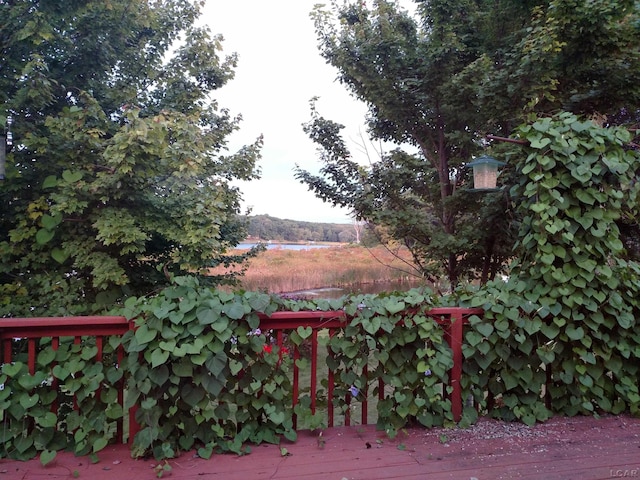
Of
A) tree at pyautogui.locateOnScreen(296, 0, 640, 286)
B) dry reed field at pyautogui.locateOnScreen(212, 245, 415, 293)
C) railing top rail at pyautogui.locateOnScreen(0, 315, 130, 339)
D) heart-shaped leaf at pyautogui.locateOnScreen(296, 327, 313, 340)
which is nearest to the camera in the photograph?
railing top rail at pyautogui.locateOnScreen(0, 315, 130, 339)

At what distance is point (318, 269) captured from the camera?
12.4 metres

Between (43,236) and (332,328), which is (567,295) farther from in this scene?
(43,236)

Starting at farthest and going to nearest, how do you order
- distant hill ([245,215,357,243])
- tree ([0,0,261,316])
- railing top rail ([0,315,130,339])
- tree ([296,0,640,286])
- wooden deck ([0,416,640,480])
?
distant hill ([245,215,357,243]), tree ([296,0,640,286]), tree ([0,0,261,316]), railing top rail ([0,315,130,339]), wooden deck ([0,416,640,480])

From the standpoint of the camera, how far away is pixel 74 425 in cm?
181

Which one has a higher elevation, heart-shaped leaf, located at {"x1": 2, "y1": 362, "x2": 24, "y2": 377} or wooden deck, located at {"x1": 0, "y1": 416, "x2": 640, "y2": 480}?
heart-shaped leaf, located at {"x1": 2, "y1": 362, "x2": 24, "y2": 377}

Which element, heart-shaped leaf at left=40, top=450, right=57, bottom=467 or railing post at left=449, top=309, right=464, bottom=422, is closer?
heart-shaped leaf at left=40, top=450, right=57, bottom=467

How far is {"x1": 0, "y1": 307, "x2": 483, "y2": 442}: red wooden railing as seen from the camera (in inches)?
70.7

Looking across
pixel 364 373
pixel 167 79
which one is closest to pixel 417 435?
pixel 364 373

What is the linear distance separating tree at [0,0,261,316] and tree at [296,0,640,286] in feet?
5.62

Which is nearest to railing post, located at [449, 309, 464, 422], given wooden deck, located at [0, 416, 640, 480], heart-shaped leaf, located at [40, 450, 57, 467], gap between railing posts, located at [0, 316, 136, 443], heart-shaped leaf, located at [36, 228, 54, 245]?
wooden deck, located at [0, 416, 640, 480]

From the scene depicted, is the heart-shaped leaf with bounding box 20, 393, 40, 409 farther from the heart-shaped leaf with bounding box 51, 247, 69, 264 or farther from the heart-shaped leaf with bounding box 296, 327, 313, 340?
the heart-shaped leaf with bounding box 51, 247, 69, 264

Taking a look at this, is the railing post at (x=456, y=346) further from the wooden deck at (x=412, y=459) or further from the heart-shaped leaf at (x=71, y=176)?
the heart-shaped leaf at (x=71, y=176)

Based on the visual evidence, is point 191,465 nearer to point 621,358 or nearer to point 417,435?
point 417,435

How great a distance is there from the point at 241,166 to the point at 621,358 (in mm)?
4496
